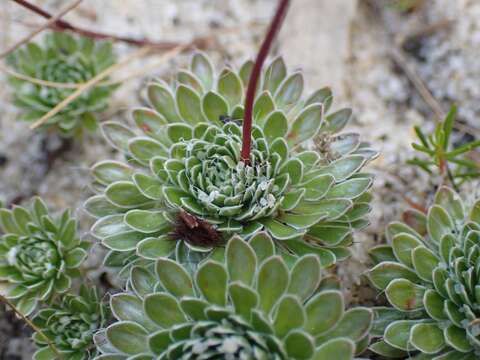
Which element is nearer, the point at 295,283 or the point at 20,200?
the point at 295,283

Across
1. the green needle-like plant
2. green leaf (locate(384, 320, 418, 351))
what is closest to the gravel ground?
the green needle-like plant

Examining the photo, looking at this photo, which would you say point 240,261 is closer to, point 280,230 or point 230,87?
point 280,230

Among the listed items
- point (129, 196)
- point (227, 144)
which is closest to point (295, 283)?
point (227, 144)

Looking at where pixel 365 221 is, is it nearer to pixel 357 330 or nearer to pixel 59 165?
pixel 357 330

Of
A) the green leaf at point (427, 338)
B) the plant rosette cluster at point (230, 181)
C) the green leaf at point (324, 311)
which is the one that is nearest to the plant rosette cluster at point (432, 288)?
the green leaf at point (427, 338)

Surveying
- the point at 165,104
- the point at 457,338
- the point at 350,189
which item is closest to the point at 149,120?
the point at 165,104

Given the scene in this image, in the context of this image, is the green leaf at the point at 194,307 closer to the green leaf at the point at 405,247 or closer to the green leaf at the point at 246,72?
the green leaf at the point at 405,247

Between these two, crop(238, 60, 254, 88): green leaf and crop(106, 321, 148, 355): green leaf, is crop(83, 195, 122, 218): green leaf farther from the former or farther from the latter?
crop(238, 60, 254, 88): green leaf
